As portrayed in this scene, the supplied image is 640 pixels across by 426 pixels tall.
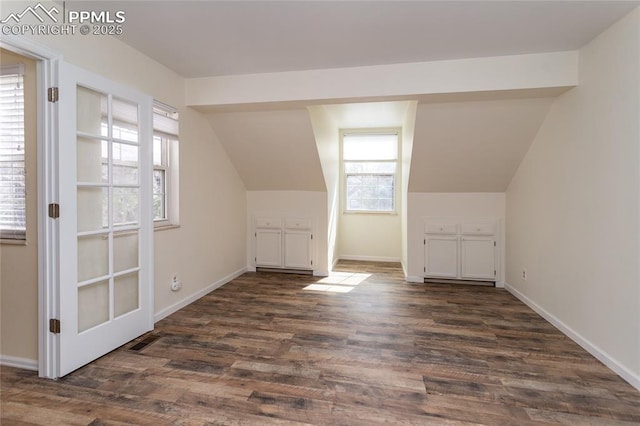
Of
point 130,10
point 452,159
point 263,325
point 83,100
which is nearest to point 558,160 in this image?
point 452,159

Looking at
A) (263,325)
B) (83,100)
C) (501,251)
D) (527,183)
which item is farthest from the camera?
(501,251)

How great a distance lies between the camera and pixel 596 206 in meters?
2.35

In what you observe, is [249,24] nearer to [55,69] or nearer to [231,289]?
[55,69]

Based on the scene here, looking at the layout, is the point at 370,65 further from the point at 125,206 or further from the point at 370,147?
the point at 370,147

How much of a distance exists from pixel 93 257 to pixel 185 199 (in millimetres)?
1138

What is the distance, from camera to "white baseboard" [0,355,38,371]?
7.02 feet

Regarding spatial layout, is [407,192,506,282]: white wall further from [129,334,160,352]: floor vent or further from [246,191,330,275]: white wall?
[129,334,160,352]: floor vent

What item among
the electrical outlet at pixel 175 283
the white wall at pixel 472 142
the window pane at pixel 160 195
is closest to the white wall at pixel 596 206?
the white wall at pixel 472 142

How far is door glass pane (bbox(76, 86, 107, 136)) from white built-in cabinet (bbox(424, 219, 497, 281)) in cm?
383

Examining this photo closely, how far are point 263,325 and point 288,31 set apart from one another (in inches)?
97.8

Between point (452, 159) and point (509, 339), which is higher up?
point (452, 159)

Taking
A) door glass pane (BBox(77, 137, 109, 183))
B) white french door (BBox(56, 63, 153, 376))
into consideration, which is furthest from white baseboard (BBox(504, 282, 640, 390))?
door glass pane (BBox(77, 137, 109, 183))

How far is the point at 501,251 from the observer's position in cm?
416

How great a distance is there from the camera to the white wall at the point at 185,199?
85.4 inches
